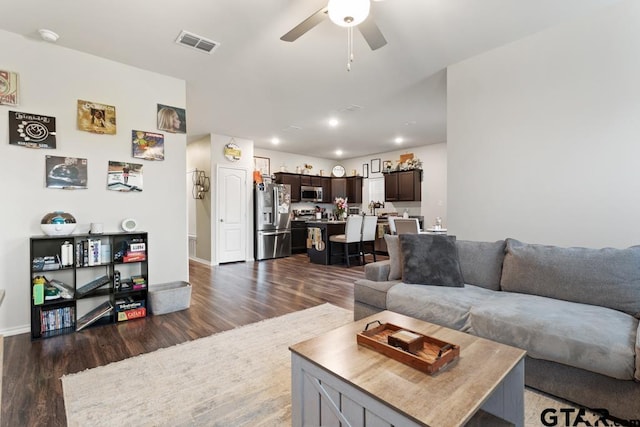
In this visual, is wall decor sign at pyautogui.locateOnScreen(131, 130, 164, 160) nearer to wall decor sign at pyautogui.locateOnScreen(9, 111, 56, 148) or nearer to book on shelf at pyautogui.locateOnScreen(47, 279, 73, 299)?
wall decor sign at pyautogui.locateOnScreen(9, 111, 56, 148)

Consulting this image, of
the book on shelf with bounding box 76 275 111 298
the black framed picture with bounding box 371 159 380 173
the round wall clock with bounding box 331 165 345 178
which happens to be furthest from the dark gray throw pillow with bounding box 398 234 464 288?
the round wall clock with bounding box 331 165 345 178

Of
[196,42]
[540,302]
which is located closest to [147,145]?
[196,42]

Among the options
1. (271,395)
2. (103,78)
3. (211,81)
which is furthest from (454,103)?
(103,78)

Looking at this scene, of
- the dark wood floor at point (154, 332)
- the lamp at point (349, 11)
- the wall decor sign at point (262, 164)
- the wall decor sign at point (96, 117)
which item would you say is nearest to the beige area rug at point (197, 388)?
the dark wood floor at point (154, 332)

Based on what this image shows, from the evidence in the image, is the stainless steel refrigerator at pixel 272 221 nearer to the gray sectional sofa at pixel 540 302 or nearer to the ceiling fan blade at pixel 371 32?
the gray sectional sofa at pixel 540 302

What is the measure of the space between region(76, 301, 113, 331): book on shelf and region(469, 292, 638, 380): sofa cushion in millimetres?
3358

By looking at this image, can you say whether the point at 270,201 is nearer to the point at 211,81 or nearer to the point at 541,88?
the point at 211,81

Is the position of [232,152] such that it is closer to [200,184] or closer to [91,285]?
[200,184]

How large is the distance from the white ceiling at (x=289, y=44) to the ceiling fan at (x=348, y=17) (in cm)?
33

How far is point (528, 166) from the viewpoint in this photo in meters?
2.97

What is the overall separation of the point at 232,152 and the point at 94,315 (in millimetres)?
4331

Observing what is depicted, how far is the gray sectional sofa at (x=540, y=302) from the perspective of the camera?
1.58 metres

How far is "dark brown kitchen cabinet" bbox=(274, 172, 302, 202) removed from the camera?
803 centimetres

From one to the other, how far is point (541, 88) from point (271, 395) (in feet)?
11.6
